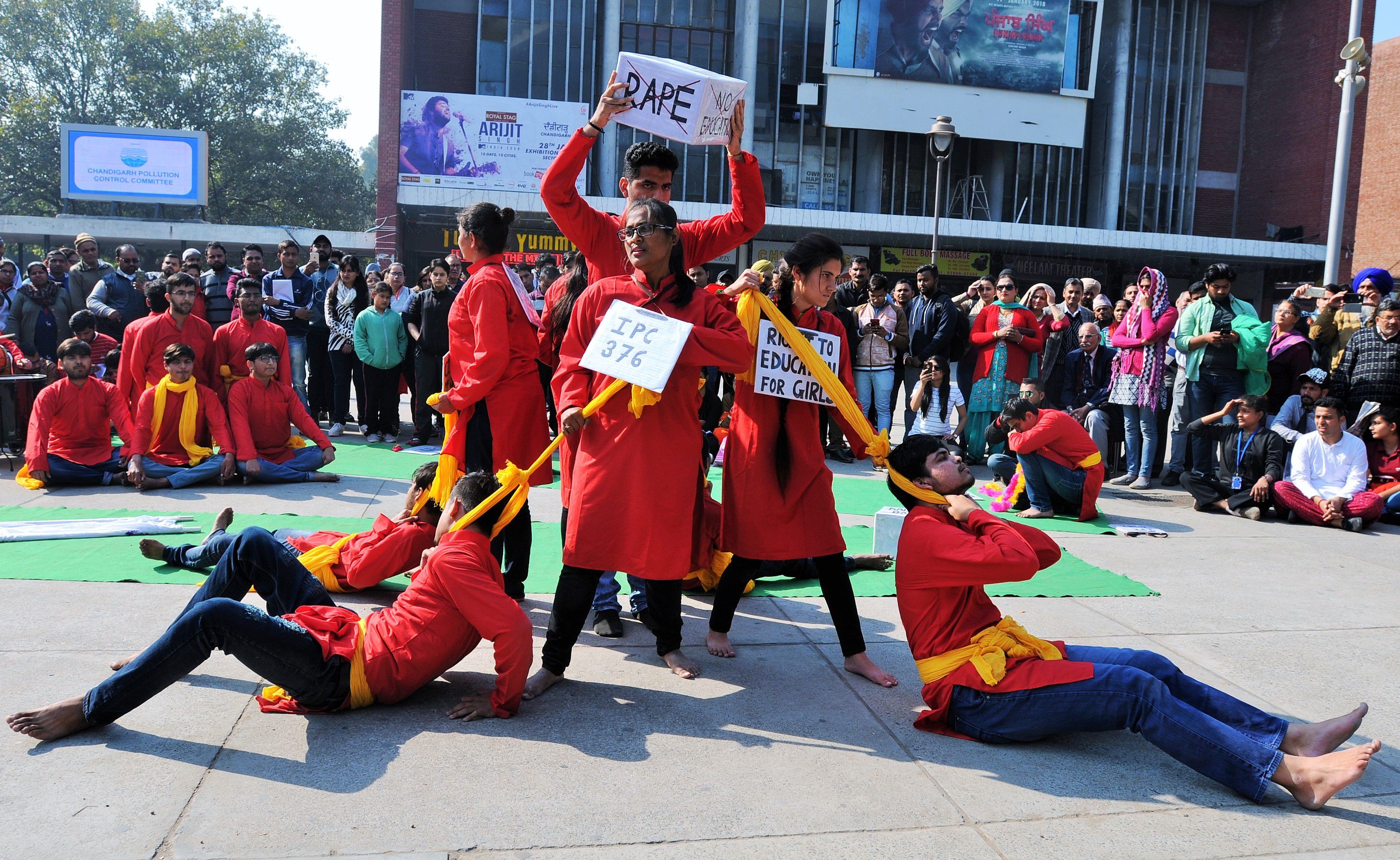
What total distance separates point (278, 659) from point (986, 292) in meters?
9.11

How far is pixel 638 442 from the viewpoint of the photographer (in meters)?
3.68

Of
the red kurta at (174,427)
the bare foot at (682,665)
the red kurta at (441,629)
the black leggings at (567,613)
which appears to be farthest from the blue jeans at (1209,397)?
the red kurta at (174,427)

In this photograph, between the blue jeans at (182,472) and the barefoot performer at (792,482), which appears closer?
the barefoot performer at (792,482)

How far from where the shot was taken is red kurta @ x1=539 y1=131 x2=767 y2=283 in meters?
4.14

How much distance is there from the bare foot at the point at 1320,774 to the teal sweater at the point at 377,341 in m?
9.29

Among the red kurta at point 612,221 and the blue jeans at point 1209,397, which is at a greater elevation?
the red kurta at point 612,221

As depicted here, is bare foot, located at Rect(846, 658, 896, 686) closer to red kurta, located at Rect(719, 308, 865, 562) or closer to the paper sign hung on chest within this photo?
red kurta, located at Rect(719, 308, 865, 562)

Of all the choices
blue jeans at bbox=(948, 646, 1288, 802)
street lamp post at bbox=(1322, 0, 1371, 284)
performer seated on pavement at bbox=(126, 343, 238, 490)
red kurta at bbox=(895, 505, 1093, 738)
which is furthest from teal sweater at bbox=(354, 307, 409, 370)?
street lamp post at bbox=(1322, 0, 1371, 284)

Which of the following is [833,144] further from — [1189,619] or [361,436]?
[1189,619]

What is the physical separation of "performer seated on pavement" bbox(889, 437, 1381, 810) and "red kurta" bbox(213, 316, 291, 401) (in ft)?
21.3

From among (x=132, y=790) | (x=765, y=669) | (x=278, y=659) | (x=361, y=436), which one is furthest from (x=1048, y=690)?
(x=361, y=436)

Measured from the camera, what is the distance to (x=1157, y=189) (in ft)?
93.2

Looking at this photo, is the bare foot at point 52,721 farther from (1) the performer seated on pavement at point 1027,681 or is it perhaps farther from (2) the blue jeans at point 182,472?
(2) the blue jeans at point 182,472

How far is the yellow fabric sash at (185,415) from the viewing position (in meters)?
7.86
